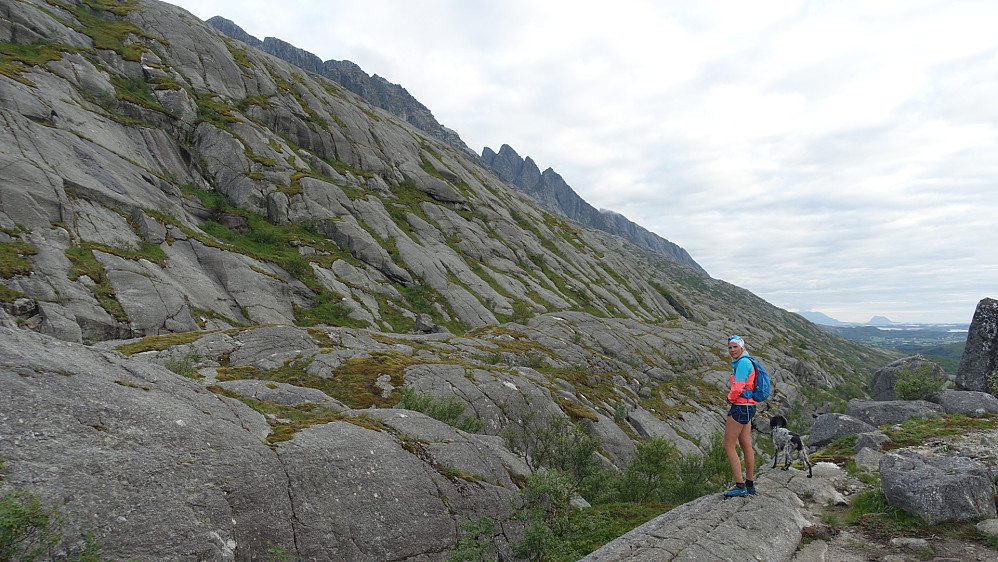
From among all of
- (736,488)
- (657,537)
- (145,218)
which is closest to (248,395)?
(657,537)

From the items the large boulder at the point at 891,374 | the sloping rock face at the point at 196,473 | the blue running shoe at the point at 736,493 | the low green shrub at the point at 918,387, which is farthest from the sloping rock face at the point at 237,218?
the blue running shoe at the point at 736,493

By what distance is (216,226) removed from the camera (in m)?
71.3

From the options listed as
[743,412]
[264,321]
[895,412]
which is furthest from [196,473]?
[264,321]

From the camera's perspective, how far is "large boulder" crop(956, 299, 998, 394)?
97.7 ft

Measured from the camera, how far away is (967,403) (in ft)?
80.7

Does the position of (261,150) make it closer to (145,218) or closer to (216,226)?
(216,226)

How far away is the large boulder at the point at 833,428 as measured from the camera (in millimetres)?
22281

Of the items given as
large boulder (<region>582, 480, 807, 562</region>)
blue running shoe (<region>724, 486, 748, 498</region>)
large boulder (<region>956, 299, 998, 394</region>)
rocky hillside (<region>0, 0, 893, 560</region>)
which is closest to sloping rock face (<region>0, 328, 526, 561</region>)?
rocky hillside (<region>0, 0, 893, 560</region>)

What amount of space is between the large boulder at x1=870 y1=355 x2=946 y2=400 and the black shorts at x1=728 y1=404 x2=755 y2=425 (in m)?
36.0

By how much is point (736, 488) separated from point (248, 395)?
21.6 metres

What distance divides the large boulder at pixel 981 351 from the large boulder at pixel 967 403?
7.01 metres

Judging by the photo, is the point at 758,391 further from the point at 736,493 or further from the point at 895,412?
the point at 895,412

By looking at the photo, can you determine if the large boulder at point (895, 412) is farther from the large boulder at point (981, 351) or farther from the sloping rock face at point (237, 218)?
the sloping rock face at point (237, 218)

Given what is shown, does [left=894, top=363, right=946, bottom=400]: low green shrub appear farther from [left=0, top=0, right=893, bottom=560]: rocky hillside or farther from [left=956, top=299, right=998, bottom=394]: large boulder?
[left=0, top=0, right=893, bottom=560]: rocky hillside
